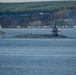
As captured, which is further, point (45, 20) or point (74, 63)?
point (45, 20)

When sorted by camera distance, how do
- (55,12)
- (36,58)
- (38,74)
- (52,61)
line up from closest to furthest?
(38,74) → (52,61) → (36,58) → (55,12)

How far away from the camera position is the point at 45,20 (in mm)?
131875

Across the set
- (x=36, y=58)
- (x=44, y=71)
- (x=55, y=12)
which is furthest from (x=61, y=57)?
(x=55, y=12)

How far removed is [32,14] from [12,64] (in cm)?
9689

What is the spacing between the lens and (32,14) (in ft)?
437

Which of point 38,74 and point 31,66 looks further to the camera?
point 31,66

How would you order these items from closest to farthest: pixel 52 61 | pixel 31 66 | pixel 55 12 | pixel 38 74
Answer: pixel 38 74, pixel 31 66, pixel 52 61, pixel 55 12

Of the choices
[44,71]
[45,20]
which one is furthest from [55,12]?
[44,71]

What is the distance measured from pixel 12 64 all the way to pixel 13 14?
9788 cm

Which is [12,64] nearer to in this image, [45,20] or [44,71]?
[44,71]

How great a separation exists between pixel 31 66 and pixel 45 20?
9715cm

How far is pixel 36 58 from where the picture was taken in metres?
40.8

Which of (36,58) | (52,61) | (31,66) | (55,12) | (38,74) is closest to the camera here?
(38,74)

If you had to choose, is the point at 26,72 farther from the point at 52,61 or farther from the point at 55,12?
the point at 55,12
